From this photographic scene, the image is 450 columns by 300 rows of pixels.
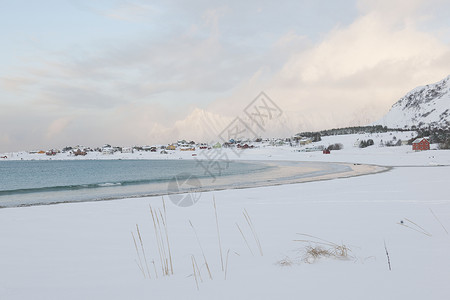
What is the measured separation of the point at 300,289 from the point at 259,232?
3537 millimetres

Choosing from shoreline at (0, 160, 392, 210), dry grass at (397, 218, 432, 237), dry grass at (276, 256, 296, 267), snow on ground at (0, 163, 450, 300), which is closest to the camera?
snow on ground at (0, 163, 450, 300)

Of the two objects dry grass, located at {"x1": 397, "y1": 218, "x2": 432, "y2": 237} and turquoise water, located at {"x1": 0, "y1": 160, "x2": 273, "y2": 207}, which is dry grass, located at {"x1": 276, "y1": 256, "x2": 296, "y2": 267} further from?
turquoise water, located at {"x1": 0, "y1": 160, "x2": 273, "y2": 207}

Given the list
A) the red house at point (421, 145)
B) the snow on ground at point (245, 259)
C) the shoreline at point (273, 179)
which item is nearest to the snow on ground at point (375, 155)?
the red house at point (421, 145)

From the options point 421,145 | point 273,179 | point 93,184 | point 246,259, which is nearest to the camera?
point 246,259

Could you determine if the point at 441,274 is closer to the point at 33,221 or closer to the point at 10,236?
the point at 10,236

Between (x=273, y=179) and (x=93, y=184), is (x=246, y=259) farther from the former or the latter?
(x=93, y=184)

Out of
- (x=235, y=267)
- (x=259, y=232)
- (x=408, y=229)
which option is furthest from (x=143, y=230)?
(x=408, y=229)

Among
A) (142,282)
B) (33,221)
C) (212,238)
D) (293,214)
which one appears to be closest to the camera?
(142,282)

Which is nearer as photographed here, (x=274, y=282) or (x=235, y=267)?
(x=274, y=282)

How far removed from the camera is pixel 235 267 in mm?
4242

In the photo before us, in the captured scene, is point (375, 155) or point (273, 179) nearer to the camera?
point (273, 179)

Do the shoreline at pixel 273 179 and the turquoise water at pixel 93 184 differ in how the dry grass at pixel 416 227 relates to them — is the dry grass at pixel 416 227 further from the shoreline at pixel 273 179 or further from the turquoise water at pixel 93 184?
the turquoise water at pixel 93 184

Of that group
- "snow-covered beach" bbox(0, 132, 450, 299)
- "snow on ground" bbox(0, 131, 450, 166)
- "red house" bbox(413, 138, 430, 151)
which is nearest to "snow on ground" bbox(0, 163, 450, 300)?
"snow-covered beach" bbox(0, 132, 450, 299)

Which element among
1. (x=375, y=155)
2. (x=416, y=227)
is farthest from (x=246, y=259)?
(x=375, y=155)
